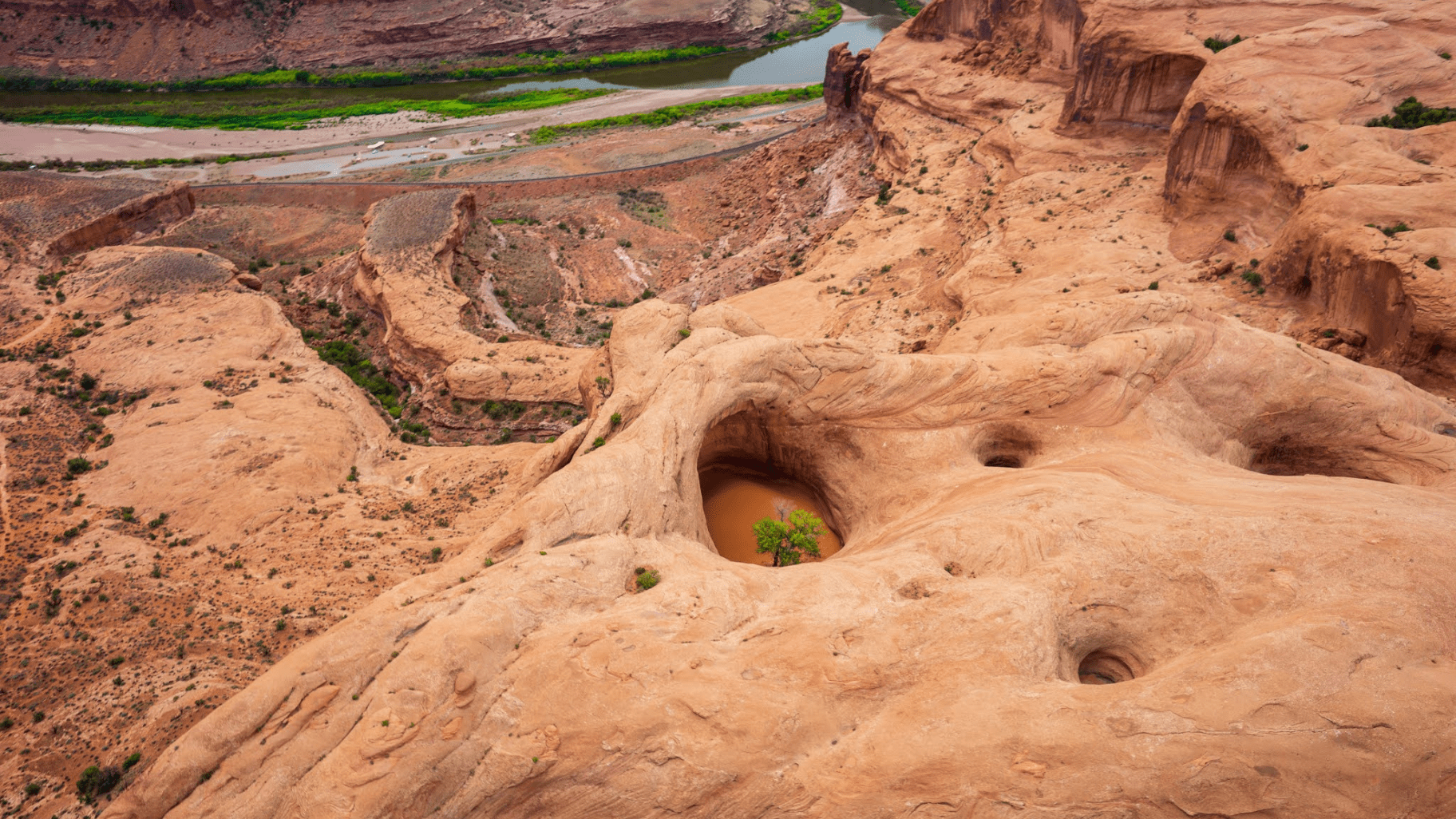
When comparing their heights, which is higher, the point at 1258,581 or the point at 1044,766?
the point at 1258,581

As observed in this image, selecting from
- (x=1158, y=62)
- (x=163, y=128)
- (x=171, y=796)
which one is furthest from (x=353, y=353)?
(x=163, y=128)

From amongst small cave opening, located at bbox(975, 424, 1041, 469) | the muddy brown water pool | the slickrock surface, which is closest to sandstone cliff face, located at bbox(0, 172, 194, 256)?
the slickrock surface

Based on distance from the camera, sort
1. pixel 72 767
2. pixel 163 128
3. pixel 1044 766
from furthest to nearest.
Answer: pixel 163 128
pixel 72 767
pixel 1044 766

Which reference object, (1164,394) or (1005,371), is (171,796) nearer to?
(1005,371)

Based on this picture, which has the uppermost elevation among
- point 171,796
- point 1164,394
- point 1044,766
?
point 1164,394

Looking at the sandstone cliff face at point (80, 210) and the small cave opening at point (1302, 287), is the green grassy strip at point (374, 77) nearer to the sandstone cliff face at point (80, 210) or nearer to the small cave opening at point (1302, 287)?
the sandstone cliff face at point (80, 210)
